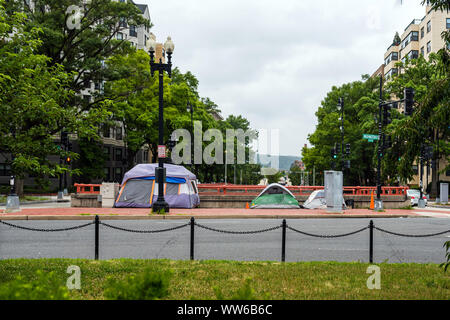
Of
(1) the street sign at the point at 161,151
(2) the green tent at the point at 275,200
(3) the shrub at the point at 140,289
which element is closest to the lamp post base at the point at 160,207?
(1) the street sign at the point at 161,151

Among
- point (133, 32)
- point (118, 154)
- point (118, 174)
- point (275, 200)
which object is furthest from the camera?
point (133, 32)

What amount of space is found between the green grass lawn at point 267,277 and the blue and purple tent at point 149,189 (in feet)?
44.1

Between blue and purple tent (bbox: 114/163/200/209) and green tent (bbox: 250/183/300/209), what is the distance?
157 inches

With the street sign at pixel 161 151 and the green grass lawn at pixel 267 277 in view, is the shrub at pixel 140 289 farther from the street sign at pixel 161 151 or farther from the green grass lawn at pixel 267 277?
the street sign at pixel 161 151

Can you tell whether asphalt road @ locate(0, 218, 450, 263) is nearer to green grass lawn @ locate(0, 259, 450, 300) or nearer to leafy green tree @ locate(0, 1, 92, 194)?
green grass lawn @ locate(0, 259, 450, 300)

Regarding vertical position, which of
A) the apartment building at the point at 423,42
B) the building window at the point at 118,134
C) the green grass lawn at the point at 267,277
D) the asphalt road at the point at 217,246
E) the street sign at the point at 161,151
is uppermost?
the apartment building at the point at 423,42

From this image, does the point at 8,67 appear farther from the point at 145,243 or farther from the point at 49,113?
the point at 145,243

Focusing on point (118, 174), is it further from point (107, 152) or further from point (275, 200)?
point (275, 200)

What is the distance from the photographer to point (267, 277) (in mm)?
7008

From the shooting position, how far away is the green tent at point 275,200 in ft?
75.5

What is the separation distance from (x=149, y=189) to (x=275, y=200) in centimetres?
729

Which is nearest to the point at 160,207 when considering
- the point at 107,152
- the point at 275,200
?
the point at 275,200
